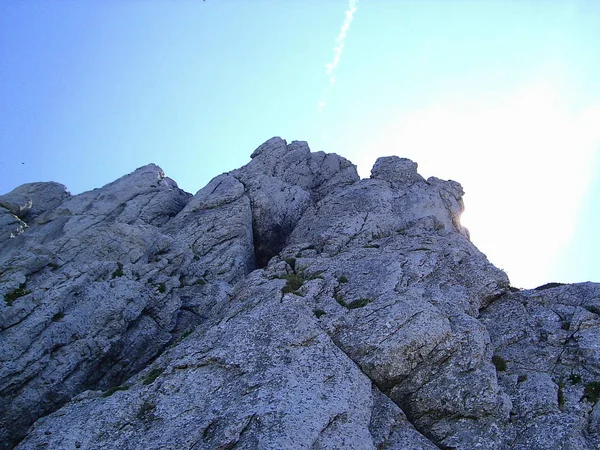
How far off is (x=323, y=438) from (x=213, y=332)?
10.9 metres

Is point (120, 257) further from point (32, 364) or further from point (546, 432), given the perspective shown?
point (546, 432)

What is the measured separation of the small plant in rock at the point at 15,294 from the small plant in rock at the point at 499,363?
32.2m

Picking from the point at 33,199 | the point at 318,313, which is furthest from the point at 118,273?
the point at 33,199

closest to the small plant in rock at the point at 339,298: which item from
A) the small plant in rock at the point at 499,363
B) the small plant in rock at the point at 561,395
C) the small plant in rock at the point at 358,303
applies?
the small plant in rock at the point at 358,303

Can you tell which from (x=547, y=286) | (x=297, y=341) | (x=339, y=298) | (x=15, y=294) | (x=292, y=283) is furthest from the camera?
(x=547, y=286)

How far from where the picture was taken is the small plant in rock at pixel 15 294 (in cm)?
3450

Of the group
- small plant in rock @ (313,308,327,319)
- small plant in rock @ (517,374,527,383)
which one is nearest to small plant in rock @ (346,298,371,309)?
small plant in rock @ (313,308,327,319)

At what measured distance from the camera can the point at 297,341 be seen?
94.7 ft

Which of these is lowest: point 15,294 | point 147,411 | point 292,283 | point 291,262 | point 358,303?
point 147,411

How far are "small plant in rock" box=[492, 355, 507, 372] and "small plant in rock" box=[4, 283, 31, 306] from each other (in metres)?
32.2

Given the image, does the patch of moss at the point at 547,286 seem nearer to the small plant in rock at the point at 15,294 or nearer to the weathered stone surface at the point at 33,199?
the small plant in rock at the point at 15,294

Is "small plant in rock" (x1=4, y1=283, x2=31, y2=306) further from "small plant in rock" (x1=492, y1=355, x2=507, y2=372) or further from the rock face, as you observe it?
"small plant in rock" (x1=492, y1=355, x2=507, y2=372)

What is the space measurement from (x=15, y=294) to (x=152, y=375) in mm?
13442

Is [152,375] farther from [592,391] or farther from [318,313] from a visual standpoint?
[592,391]
